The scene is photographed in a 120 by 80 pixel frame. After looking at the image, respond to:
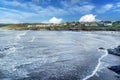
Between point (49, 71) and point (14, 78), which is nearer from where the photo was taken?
point (14, 78)

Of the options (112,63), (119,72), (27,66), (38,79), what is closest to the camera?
(38,79)

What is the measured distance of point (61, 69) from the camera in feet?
112

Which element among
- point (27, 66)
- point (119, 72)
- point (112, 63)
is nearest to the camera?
point (119, 72)

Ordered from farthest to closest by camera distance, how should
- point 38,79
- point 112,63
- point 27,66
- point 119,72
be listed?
point 112,63 → point 27,66 → point 119,72 → point 38,79

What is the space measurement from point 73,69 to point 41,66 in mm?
5363

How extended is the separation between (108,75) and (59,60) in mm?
12095

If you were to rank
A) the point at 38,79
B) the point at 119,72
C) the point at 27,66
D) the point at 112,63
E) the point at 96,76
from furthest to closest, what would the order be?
the point at 112,63 < the point at 27,66 < the point at 119,72 < the point at 96,76 < the point at 38,79

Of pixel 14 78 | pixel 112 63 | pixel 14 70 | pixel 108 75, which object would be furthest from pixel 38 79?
pixel 112 63

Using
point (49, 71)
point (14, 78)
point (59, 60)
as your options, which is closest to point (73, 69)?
point (49, 71)

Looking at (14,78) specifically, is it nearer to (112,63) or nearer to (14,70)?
(14,70)

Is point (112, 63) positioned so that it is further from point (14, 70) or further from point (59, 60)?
point (14, 70)

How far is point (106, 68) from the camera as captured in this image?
35.4 metres

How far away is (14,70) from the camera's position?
3256 centimetres

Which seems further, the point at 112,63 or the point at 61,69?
the point at 112,63
